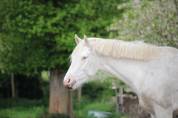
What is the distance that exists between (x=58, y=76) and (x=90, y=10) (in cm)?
358

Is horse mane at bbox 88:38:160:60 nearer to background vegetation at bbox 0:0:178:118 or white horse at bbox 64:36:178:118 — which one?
white horse at bbox 64:36:178:118

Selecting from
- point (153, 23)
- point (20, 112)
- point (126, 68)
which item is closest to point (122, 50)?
point (126, 68)

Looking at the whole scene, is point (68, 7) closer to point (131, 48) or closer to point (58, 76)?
point (58, 76)

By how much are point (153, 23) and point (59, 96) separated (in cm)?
943

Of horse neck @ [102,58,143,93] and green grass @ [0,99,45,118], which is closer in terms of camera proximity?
horse neck @ [102,58,143,93]

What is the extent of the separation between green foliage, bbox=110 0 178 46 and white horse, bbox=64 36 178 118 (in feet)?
13.3

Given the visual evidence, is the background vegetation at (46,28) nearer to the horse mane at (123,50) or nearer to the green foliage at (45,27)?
the green foliage at (45,27)

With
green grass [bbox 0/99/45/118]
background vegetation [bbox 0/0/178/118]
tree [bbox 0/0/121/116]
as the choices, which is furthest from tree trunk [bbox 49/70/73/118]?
tree [bbox 0/0/121/116]

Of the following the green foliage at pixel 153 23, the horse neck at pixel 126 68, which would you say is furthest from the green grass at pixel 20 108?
the horse neck at pixel 126 68

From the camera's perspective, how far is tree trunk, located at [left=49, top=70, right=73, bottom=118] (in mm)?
22078

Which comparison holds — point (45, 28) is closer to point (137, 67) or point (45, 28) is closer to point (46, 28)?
point (46, 28)

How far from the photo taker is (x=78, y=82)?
29.0 feet

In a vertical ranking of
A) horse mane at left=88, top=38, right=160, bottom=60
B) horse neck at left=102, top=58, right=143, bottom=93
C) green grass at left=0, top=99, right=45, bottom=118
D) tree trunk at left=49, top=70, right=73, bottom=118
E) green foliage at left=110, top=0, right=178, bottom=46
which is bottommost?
green grass at left=0, top=99, right=45, bottom=118

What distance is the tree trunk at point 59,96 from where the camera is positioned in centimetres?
2208
